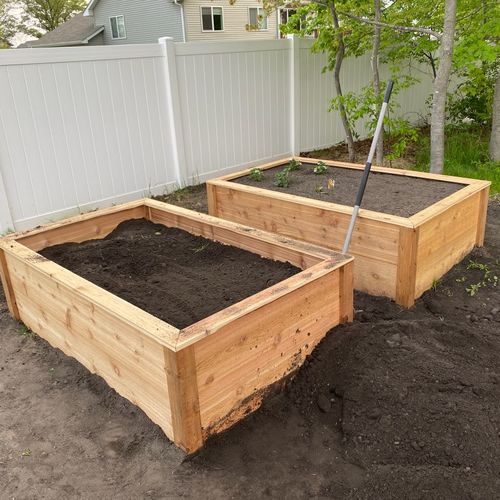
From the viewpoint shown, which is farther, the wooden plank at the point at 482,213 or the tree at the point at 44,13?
the tree at the point at 44,13

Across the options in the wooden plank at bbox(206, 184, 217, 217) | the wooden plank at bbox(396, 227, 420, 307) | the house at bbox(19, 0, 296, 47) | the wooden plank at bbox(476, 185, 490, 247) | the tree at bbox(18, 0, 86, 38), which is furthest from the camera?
the tree at bbox(18, 0, 86, 38)

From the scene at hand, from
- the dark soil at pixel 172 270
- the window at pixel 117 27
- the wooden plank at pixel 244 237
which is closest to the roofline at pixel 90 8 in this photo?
the window at pixel 117 27

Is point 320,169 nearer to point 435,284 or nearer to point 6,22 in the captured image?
point 435,284

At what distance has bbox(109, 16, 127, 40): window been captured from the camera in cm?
2362

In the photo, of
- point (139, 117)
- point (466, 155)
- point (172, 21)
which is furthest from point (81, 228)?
point (172, 21)

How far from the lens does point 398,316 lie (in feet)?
11.0

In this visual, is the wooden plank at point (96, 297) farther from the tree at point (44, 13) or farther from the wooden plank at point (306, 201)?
the tree at point (44, 13)

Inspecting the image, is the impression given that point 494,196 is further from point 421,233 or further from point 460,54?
point 421,233

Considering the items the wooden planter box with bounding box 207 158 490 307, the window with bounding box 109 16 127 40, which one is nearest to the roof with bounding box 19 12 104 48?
the window with bounding box 109 16 127 40

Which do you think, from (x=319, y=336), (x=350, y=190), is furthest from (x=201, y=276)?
(x=350, y=190)

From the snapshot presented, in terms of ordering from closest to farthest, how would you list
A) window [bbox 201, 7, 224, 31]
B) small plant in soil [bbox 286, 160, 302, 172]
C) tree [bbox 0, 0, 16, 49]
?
1. small plant in soil [bbox 286, 160, 302, 172]
2. window [bbox 201, 7, 224, 31]
3. tree [bbox 0, 0, 16, 49]

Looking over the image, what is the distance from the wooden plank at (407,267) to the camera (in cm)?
329

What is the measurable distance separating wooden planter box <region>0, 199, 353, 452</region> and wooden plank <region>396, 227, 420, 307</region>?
26.0 inches

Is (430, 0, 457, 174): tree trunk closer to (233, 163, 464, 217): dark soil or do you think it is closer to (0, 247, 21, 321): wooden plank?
(233, 163, 464, 217): dark soil
